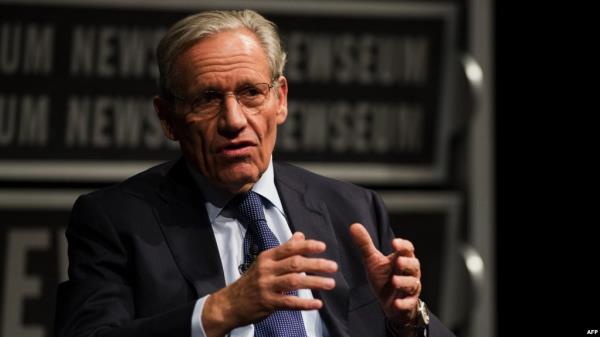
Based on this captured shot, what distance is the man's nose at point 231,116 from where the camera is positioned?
6.04 feet

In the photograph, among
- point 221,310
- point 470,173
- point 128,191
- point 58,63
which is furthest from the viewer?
point 470,173

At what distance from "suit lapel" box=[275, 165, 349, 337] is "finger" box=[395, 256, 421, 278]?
0.22 m

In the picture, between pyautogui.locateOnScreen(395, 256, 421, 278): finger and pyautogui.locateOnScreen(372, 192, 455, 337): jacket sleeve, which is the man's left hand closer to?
pyautogui.locateOnScreen(395, 256, 421, 278): finger

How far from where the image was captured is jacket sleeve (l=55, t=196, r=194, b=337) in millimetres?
1632

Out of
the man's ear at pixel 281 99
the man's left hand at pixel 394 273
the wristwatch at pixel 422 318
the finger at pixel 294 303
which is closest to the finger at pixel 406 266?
the man's left hand at pixel 394 273

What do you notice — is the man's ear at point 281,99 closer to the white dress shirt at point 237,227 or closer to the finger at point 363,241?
the white dress shirt at point 237,227

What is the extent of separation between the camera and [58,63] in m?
3.15

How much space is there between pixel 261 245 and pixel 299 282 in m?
0.35

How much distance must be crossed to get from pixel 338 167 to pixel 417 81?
41 centimetres

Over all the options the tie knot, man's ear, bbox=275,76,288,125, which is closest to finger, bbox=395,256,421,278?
the tie knot

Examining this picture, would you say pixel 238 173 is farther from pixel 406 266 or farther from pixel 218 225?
pixel 406 266
